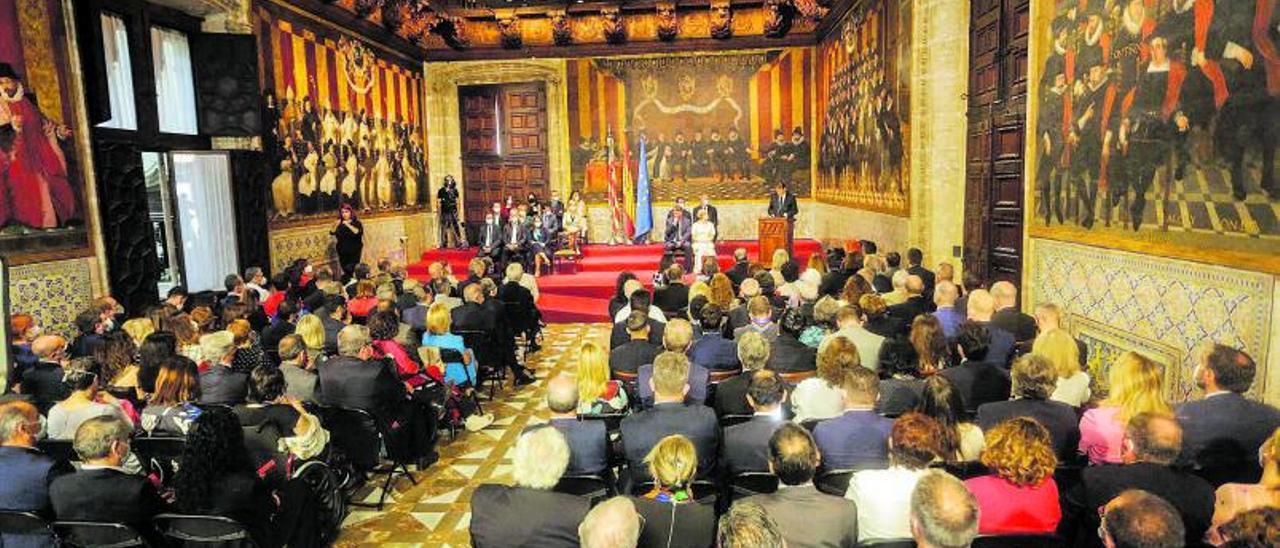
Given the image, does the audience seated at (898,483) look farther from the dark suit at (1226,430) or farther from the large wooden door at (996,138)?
the large wooden door at (996,138)

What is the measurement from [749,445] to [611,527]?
1.55 meters

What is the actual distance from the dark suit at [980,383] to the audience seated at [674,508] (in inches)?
90.1

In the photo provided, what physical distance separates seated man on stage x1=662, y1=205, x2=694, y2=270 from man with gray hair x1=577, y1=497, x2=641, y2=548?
1211 centimetres

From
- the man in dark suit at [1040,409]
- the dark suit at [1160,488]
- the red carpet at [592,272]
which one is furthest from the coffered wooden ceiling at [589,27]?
the dark suit at [1160,488]

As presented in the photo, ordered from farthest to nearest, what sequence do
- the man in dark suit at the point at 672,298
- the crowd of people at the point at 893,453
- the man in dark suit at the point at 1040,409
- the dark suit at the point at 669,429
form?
1. the man in dark suit at the point at 672,298
2. the dark suit at the point at 669,429
3. the man in dark suit at the point at 1040,409
4. the crowd of people at the point at 893,453

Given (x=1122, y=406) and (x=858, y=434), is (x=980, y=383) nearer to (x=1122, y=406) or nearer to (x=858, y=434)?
(x=1122, y=406)

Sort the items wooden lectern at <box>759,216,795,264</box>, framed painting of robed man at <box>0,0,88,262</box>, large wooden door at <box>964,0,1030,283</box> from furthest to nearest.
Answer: wooden lectern at <box>759,216,795,264</box>
large wooden door at <box>964,0,1030,283</box>
framed painting of robed man at <box>0,0,88,262</box>

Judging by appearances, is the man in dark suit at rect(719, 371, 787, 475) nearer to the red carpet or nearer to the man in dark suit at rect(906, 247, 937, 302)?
the man in dark suit at rect(906, 247, 937, 302)

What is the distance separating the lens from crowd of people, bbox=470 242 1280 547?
8.81 ft

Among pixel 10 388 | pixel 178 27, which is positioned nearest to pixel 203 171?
pixel 178 27

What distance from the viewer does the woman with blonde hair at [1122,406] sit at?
12.5 ft

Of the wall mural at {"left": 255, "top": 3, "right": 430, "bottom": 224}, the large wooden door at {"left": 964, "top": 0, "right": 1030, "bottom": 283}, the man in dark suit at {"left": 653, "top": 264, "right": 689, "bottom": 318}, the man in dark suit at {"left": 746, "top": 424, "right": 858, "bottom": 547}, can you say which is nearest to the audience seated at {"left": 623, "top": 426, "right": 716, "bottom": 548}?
the man in dark suit at {"left": 746, "top": 424, "right": 858, "bottom": 547}

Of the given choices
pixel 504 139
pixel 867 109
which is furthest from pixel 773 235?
pixel 504 139

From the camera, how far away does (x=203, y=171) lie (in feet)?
37.7
